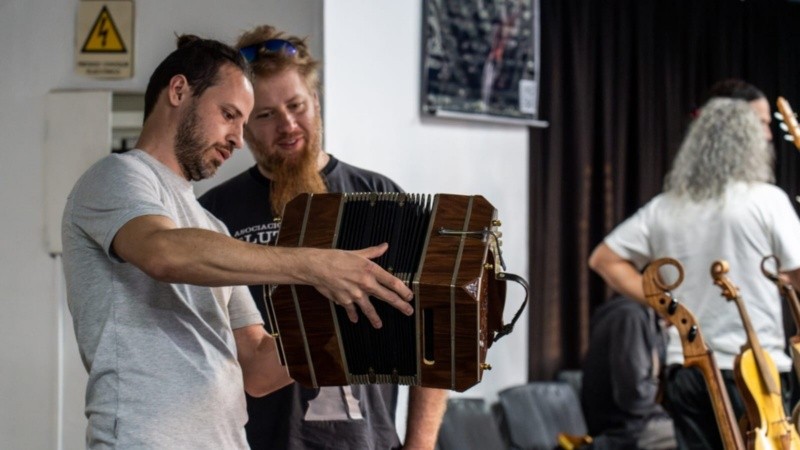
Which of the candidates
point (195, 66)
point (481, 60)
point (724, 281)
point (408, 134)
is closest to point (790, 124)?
point (724, 281)

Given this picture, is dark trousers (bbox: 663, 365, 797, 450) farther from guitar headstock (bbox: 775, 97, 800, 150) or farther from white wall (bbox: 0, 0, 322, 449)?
white wall (bbox: 0, 0, 322, 449)

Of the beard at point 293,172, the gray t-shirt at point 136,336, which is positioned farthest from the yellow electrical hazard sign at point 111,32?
the gray t-shirt at point 136,336

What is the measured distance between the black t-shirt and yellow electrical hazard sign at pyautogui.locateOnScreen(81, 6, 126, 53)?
54.6 inches

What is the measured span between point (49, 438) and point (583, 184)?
3657 millimetres

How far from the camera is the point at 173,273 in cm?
216

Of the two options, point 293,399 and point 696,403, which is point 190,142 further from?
point 696,403

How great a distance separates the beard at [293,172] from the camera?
10.2 ft

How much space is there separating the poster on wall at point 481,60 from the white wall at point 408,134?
0.07 m

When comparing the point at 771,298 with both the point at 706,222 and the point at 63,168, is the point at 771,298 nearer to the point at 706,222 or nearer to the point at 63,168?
the point at 706,222

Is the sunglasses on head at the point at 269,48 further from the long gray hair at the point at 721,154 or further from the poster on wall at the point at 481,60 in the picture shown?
the poster on wall at the point at 481,60

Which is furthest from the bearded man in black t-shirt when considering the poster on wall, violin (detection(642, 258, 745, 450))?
the poster on wall

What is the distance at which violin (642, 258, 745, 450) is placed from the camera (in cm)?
360

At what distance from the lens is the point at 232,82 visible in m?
2.54

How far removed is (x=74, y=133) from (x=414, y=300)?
250cm
